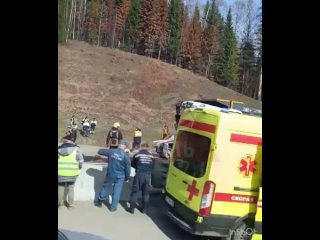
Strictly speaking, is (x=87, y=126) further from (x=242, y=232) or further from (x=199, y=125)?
(x=242, y=232)

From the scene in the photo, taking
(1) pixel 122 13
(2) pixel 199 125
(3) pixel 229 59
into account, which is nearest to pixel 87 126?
(1) pixel 122 13

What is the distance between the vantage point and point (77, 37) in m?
9.90

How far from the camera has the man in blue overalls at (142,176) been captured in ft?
18.7

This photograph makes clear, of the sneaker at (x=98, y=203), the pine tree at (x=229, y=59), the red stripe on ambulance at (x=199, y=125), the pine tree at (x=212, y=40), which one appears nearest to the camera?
the red stripe on ambulance at (x=199, y=125)

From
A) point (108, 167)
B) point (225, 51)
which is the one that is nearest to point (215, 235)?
point (108, 167)

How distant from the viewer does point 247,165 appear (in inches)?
181

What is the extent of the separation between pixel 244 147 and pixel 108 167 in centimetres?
202

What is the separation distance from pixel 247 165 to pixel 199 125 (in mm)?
709

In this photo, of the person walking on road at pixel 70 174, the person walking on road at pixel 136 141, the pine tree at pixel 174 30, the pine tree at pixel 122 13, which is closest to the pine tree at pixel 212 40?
the pine tree at pixel 174 30

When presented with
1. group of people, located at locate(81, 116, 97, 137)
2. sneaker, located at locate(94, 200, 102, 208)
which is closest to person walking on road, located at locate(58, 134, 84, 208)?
sneaker, located at locate(94, 200, 102, 208)

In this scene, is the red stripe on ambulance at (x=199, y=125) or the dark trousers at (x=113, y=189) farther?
the dark trousers at (x=113, y=189)

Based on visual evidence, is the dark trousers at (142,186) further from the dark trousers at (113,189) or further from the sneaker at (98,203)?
the sneaker at (98,203)
